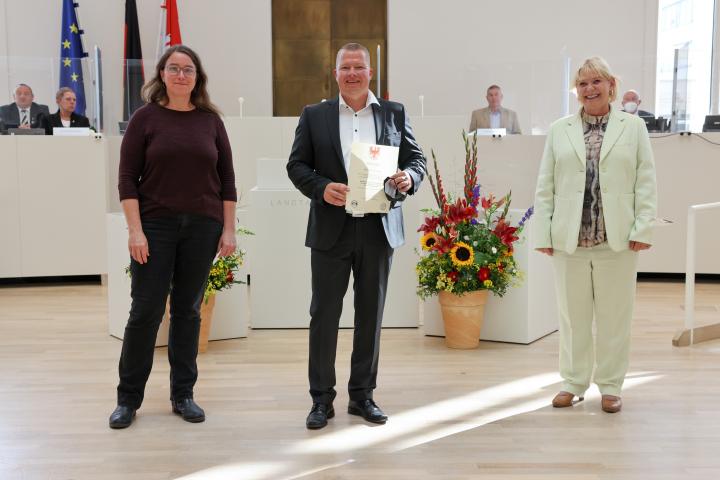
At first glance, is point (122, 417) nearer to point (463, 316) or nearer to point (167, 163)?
point (167, 163)

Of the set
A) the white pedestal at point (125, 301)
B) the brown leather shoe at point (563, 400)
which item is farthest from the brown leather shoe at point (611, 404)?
the white pedestal at point (125, 301)

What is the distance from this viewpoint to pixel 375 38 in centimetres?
1047

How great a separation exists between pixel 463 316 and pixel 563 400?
122 cm

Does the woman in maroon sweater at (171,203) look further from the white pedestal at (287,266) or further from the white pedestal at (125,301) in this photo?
the white pedestal at (287,266)

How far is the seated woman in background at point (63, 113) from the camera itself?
7312 millimetres

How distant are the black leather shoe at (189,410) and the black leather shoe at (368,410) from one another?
2.03 ft

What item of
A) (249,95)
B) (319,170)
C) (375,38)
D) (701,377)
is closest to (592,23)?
(375,38)

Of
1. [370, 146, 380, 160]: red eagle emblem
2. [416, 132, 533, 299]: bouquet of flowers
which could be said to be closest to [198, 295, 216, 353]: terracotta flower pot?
[416, 132, 533, 299]: bouquet of flowers

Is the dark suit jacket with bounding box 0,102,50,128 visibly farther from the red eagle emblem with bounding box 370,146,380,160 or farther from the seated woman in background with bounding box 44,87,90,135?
the red eagle emblem with bounding box 370,146,380,160

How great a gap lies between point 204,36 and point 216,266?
6.09m

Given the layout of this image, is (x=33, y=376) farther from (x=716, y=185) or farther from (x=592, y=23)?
(x=592, y=23)

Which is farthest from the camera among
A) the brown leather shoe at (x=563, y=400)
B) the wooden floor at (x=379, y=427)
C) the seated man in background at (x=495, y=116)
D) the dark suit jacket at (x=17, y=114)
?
the seated man in background at (x=495, y=116)

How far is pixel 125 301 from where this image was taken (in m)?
5.08

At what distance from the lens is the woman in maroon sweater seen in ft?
10.6
